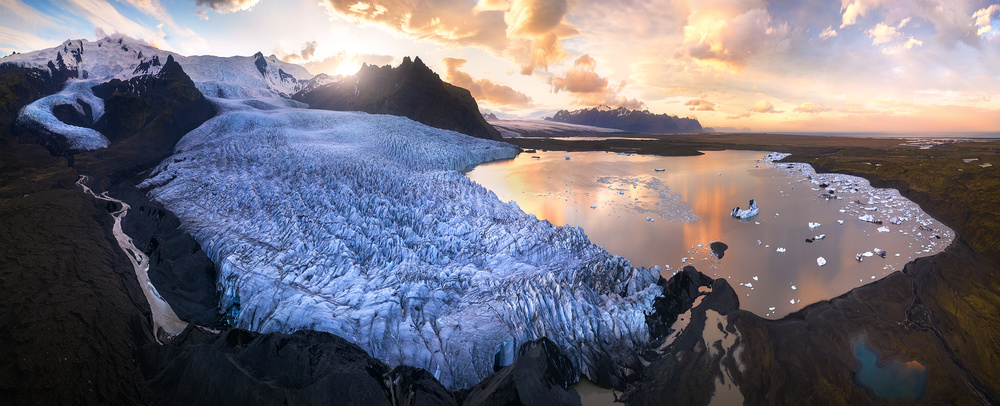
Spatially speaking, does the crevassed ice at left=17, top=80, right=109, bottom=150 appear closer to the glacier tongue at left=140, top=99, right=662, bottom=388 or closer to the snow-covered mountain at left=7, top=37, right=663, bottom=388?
the snow-covered mountain at left=7, top=37, right=663, bottom=388

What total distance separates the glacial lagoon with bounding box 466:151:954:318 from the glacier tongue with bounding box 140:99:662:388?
279 centimetres

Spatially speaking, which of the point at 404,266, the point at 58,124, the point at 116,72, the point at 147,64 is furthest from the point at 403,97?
the point at 404,266

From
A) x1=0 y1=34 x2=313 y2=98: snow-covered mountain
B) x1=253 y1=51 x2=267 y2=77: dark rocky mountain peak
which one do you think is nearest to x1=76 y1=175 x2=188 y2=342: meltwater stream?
x1=0 y1=34 x2=313 y2=98: snow-covered mountain

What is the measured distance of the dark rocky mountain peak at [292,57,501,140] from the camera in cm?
6009

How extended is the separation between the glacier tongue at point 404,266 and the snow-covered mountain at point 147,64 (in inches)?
1641

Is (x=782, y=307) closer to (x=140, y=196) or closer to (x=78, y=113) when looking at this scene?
(x=140, y=196)

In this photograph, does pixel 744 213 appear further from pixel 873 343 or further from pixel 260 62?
pixel 260 62

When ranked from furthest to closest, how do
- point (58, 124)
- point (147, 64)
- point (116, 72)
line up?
point (147, 64)
point (116, 72)
point (58, 124)

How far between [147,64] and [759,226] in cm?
7434

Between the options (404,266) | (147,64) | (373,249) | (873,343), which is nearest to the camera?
(873,343)

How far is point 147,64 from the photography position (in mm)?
49906

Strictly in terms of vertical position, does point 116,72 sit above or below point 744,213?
above

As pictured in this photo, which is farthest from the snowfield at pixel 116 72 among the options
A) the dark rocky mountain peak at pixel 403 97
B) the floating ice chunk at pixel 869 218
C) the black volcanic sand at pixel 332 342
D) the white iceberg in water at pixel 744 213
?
the floating ice chunk at pixel 869 218

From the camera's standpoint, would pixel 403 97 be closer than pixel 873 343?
No
